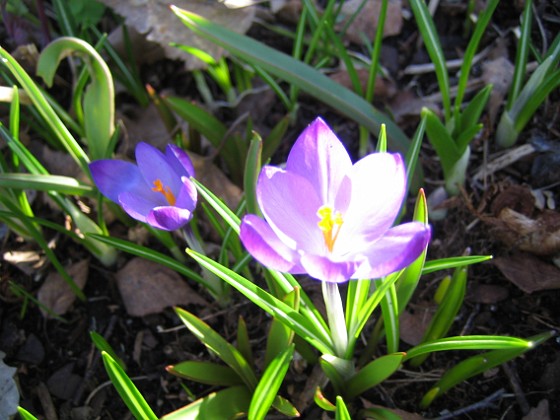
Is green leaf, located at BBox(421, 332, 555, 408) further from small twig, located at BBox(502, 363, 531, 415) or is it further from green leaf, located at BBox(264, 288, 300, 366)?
green leaf, located at BBox(264, 288, 300, 366)

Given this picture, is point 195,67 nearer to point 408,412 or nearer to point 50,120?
point 50,120

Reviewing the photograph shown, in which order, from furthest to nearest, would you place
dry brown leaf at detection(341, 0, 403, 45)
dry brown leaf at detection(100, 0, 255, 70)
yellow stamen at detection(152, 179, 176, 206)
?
dry brown leaf at detection(341, 0, 403, 45), dry brown leaf at detection(100, 0, 255, 70), yellow stamen at detection(152, 179, 176, 206)

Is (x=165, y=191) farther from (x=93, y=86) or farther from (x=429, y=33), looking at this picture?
(x=429, y=33)

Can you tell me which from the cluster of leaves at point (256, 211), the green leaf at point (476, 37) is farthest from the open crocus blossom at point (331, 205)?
the green leaf at point (476, 37)

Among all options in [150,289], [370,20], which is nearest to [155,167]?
[150,289]

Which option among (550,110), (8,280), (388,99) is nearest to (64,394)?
(8,280)

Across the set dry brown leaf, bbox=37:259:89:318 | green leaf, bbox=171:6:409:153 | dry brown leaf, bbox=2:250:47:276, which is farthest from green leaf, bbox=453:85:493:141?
dry brown leaf, bbox=2:250:47:276

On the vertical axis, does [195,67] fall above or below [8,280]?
above
